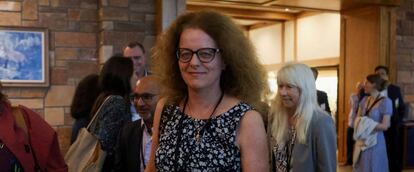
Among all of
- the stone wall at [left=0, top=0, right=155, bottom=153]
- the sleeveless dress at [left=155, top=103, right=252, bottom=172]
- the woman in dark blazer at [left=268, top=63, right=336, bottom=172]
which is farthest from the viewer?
the stone wall at [left=0, top=0, right=155, bottom=153]

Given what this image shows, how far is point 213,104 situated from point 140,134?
79cm

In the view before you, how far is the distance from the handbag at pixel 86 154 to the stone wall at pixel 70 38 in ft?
8.59

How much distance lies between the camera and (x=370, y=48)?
21.8 feet

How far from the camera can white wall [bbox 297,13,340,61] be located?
8.47 m

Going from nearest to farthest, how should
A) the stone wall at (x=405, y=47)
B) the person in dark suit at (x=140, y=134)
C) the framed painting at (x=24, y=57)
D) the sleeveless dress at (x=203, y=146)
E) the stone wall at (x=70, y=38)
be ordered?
the sleeveless dress at (x=203, y=146), the person in dark suit at (x=140, y=134), the framed painting at (x=24, y=57), the stone wall at (x=70, y=38), the stone wall at (x=405, y=47)

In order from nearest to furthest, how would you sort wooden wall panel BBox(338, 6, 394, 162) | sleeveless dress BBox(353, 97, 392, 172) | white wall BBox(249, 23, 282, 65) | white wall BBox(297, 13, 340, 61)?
sleeveless dress BBox(353, 97, 392, 172) < wooden wall panel BBox(338, 6, 394, 162) < white wall BBox(297, 13, 340, 61) < white wall BBox(249, 23, 282, 65)

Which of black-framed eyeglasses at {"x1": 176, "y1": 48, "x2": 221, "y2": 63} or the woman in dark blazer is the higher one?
black-framed eyeglasses at {"x1": 176, "y1": 48, "x2": 221, "y2": 63}

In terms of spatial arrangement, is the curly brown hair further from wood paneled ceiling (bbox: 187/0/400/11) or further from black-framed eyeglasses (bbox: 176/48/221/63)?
wood paneled ceiling (bbox: 187/0/400/11)

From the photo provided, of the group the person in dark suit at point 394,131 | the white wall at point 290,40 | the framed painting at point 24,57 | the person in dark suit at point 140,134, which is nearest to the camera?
the person in dark suit at point 140,134

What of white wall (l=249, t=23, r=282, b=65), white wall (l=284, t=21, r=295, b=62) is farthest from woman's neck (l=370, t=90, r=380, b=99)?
white wall (l=249, t=23, r=282, b=65)

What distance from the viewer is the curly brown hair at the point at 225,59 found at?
1.32 m

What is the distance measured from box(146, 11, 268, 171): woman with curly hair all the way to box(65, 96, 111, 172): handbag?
84 cm

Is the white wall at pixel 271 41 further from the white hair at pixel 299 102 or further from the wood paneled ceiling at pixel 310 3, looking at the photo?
the white hair at pixel 299 102

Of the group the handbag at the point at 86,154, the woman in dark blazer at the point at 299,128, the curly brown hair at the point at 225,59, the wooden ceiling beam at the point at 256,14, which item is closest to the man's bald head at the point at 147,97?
the handbag at the point at 86,154
